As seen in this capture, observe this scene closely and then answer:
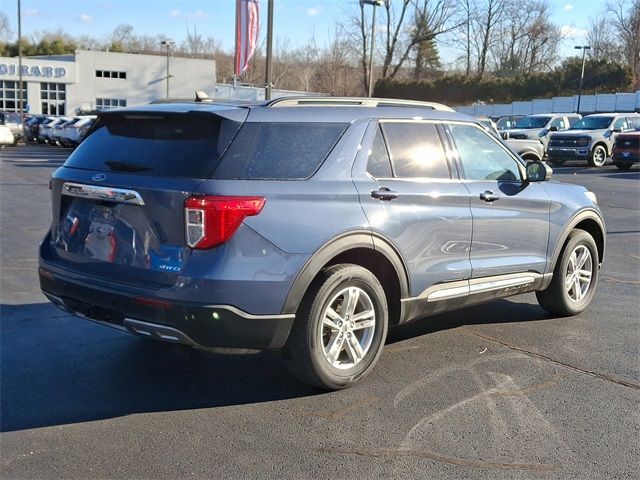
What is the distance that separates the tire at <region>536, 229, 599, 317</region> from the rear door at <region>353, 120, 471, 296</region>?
1512mm

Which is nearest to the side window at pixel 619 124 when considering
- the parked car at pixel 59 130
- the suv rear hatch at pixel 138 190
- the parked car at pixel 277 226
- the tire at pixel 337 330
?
the parked car at pixel 277 226

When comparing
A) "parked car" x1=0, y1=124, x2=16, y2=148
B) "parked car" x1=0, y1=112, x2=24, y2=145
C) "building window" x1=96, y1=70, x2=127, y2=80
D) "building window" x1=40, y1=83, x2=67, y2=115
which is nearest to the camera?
"parked car" x1=0, y1=124, x2=16, y2=148

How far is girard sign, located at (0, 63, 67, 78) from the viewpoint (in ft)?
211

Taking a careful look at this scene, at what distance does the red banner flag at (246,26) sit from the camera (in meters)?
→ 22.5

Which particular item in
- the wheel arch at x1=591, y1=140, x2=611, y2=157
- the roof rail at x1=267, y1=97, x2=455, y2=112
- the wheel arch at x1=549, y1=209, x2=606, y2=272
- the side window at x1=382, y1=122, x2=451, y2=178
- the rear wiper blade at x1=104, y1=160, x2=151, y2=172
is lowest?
the wheel arch at x1=549, y1=209, x2=606, y2=272

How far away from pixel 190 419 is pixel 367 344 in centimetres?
129

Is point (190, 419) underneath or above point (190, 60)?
underneath

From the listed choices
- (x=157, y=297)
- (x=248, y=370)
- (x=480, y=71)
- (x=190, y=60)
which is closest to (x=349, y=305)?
(x=248, y=370)

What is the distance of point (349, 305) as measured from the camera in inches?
182

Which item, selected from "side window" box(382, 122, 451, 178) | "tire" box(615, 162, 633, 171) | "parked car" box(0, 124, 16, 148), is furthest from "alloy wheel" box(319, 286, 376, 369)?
"parked car" box(0, 124, 16, 148)

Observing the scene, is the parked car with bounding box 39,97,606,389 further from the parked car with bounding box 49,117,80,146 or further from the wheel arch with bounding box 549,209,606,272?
the parked car with bounding box 49,117,80,146

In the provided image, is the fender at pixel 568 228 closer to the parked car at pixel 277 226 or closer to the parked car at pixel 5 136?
the parked car at pixel 277 226

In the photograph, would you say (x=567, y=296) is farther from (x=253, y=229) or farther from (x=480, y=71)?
(x=480, y=71)

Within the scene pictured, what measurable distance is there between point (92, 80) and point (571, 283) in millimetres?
68184
